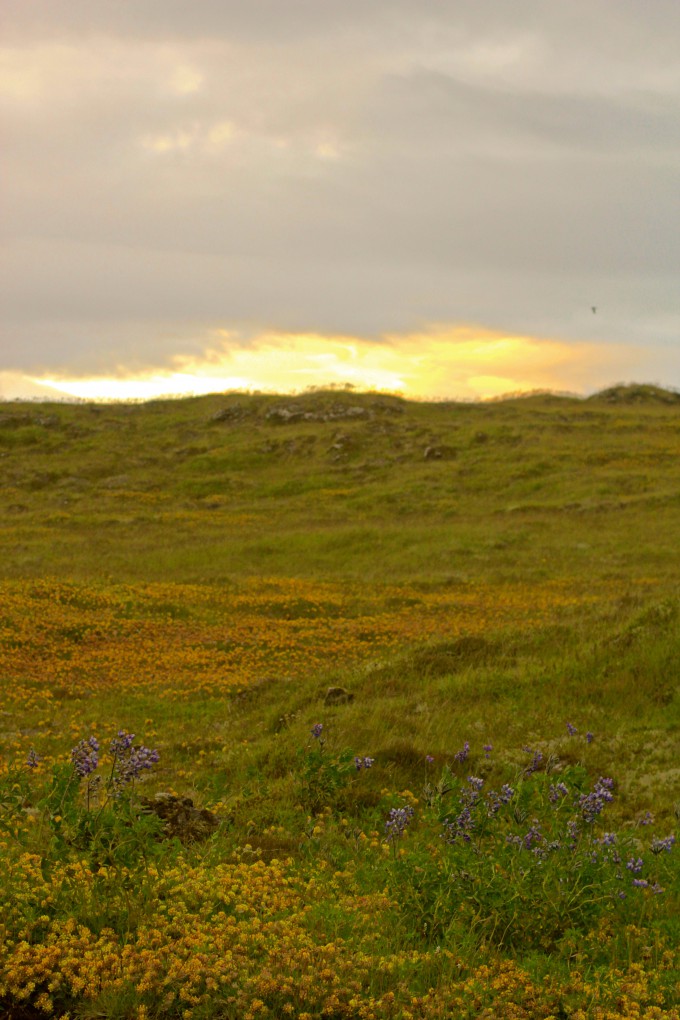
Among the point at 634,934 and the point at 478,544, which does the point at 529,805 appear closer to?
the point at 634,934

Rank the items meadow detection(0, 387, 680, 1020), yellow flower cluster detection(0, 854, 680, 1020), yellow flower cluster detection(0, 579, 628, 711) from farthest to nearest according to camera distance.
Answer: yellow flower cluster detection(0, 579, 628, 711) → meadow detection(0, 387, 680, 1020) → yellow flower cluster detection(0, 854, 680, 1020)

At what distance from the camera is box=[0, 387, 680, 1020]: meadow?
15.0 ft

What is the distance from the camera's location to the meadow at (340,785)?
456 cm

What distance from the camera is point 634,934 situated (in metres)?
5.36

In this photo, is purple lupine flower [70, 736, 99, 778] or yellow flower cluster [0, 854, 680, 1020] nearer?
yellow flower cluster [0, 854, 680, 1020]

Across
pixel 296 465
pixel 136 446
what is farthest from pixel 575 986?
pixel 136 446

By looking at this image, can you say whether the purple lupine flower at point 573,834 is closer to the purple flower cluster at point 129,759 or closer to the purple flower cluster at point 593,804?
the purple flower cluster at point 593,804

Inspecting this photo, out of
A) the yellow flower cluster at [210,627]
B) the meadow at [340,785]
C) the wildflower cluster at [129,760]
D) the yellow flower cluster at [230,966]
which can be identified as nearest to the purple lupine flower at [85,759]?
the meadow at [340,785]

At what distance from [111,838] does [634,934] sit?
357 centimetres

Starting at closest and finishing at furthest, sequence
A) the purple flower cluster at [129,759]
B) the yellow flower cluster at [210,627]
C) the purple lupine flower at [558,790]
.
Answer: the purple flower cluster at [129,759]
the purple lupine flower at [558,790]
the yellow flower cluster at [210,627]

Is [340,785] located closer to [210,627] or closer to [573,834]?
[573,834]

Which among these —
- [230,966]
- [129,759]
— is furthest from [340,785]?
[230,966]

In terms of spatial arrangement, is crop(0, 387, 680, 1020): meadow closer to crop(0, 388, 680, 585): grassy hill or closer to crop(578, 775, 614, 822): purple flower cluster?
crop(578, 775, 614, 822): purple flower cluster

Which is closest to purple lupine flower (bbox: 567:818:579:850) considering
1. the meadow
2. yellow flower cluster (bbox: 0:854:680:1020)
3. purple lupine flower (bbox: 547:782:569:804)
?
the meadow
